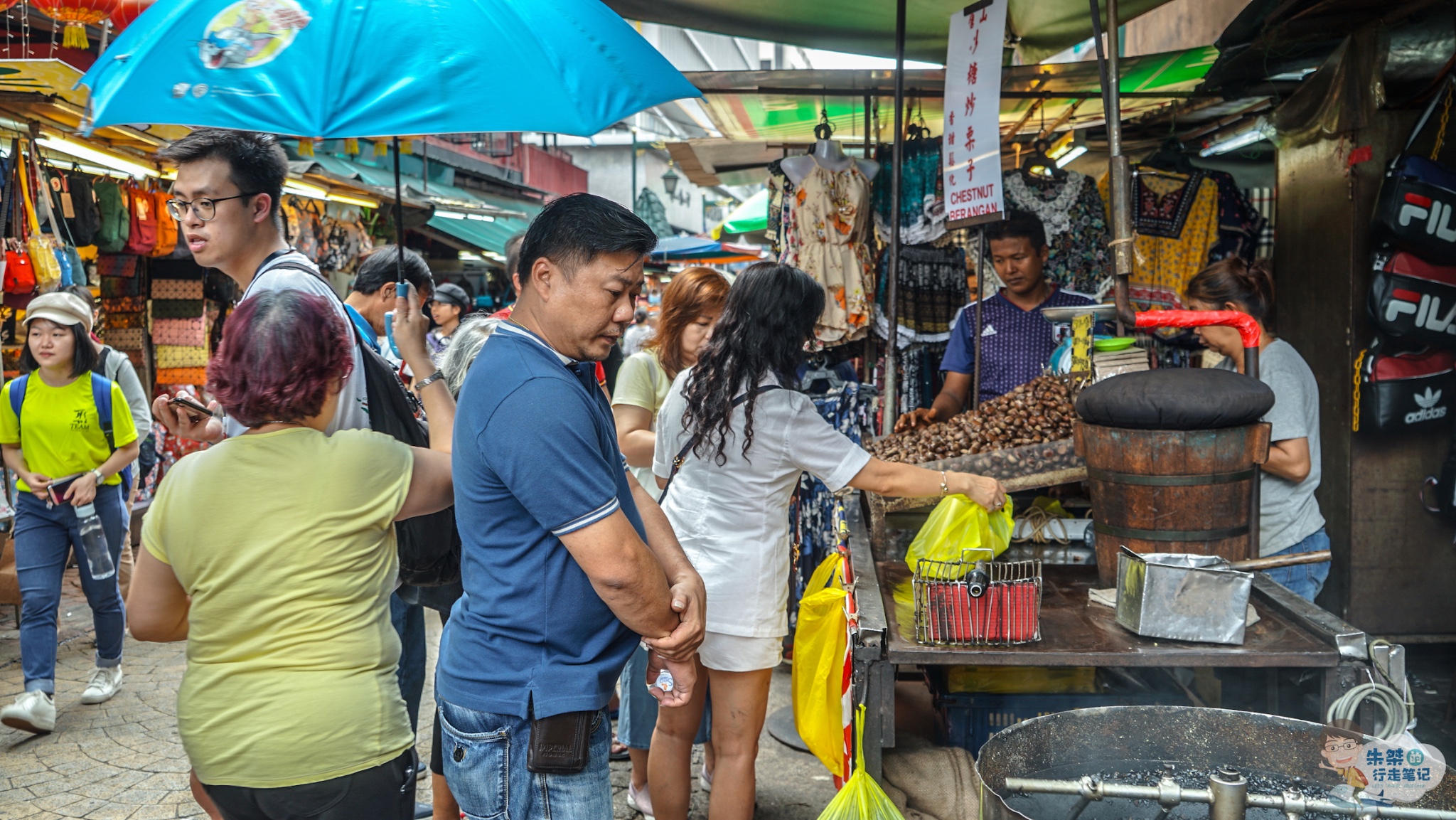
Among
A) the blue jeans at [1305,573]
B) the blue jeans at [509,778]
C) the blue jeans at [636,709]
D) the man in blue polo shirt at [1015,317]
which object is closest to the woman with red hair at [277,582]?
the blue jeans at [509,778]

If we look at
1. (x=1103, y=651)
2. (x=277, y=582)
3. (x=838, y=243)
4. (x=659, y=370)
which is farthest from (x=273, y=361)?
(x=838, y=243)

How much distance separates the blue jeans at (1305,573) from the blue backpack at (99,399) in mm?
5544

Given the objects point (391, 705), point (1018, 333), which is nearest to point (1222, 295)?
point (1018, 333)

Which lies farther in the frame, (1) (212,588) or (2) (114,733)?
(2) (114,733)

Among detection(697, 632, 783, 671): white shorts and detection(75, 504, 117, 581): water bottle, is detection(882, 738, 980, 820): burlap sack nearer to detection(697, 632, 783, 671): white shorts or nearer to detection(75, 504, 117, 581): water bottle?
detection(697, 632, 783, 671): white shorts

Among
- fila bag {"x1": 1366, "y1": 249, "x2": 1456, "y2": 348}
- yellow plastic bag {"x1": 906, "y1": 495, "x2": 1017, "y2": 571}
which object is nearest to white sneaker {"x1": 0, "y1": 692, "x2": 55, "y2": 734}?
yellow plastic bag {"x1": 906, "y1": 495, "x2": 1017, "y2": 571}

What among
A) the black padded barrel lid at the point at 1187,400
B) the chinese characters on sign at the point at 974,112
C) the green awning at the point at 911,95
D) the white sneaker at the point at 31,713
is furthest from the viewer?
the green awning at the point at 911,95

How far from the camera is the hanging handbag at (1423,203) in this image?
4.36 m

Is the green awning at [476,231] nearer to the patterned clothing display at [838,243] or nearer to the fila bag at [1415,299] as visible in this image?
the patterned clothing display at [838,243]

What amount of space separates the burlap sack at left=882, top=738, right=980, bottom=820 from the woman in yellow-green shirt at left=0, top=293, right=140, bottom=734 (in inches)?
158

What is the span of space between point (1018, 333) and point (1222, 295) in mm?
1404

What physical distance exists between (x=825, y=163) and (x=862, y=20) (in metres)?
0.88

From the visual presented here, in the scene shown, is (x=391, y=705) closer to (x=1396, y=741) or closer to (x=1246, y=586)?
(x=1396, y=741)

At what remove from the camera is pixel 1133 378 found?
3.14m
